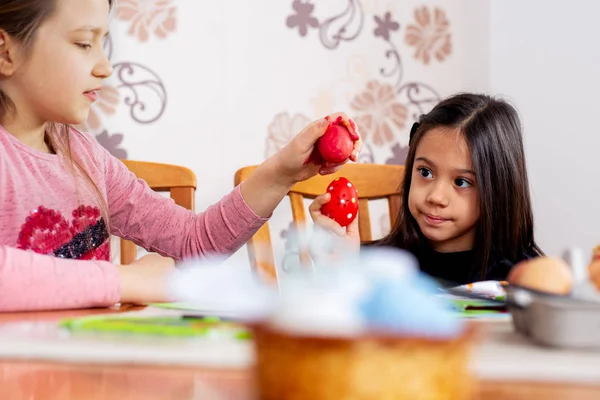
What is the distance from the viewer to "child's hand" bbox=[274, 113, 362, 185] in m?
1.10

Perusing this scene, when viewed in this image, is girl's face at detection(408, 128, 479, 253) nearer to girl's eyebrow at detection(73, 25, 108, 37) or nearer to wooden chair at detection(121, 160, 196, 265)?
wooden chair at detection(121, 160, 196, 265)

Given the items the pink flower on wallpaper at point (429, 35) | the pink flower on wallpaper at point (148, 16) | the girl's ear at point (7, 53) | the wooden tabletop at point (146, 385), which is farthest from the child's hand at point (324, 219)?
the pink flower on wallpaper at point (429, 35)

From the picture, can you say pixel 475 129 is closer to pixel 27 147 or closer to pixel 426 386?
pixel 27 147

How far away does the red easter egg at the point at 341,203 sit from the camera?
3.75 ft

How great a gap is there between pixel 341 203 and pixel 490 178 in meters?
0.51

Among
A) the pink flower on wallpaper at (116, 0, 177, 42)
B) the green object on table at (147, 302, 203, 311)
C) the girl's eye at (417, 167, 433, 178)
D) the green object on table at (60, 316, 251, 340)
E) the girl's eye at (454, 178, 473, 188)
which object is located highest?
the pink flower on wallpaper at (116, 0, 177, 42)

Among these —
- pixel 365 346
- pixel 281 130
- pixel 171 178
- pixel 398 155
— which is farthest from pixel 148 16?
pixel 365 346

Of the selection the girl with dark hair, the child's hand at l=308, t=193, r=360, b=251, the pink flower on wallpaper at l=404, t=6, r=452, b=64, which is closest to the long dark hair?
the girl with dark hair

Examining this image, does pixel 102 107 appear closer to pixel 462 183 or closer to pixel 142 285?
pixel 462 183

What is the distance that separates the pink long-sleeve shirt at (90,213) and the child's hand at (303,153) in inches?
3.8

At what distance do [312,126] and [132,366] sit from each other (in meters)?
0.74

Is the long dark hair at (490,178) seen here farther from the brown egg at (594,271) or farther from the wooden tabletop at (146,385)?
the wooden tabletop at (146,385)

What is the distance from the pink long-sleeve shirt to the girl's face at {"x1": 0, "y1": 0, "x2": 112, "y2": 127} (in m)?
0.09

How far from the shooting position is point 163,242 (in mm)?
1251
